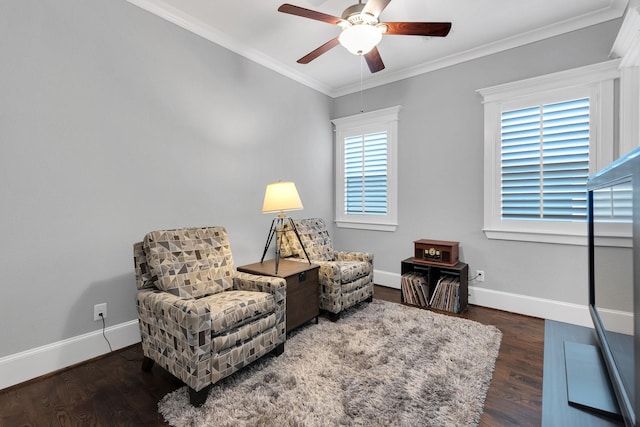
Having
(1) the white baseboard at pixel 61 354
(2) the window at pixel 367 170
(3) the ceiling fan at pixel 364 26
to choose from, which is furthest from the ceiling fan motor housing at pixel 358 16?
(1) the white baseboard at pixel 61 354

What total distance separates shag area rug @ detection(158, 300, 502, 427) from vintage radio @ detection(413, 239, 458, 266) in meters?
0.73

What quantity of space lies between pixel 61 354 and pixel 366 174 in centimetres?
360

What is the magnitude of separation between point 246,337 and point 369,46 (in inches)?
85.3

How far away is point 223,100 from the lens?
3.16 metres

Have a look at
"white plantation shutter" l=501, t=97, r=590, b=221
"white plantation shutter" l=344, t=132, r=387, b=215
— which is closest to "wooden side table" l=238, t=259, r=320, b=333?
"white plantation shutter" l=344, t=132, r=387, b=215

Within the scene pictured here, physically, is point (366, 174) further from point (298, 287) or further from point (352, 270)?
point (298, 287)

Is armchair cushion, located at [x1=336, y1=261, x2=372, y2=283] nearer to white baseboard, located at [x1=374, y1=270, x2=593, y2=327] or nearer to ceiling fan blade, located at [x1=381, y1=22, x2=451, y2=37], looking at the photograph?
white baseboard, located at [x1=374, y1=270, x2=593, y2=327]

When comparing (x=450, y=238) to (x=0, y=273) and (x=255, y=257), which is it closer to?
(x=255, y=257)

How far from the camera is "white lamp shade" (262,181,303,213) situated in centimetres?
261

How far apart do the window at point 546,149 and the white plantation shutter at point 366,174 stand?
127 centimetres

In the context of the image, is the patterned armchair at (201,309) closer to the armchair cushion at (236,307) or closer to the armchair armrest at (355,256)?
the armchair cushion at (236,307)

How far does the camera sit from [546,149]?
9.55 ft

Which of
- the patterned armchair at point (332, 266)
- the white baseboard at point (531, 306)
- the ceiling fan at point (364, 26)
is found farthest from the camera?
the patterned armchair at point (332, 266)

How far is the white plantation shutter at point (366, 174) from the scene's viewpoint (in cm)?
411
